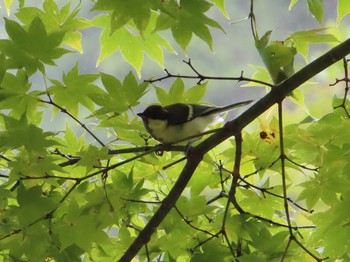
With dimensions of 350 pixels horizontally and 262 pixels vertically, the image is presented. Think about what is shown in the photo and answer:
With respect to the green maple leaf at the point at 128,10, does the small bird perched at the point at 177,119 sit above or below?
above

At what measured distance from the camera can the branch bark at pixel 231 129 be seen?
766 millimetres

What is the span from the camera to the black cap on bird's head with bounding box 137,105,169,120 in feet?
3.51

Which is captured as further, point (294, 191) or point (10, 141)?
point (294, 191)

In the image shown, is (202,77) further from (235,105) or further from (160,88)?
(235,105)

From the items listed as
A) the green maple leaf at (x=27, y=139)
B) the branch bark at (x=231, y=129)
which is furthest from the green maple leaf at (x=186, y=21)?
the green maple leaf at (x=27, y=139)

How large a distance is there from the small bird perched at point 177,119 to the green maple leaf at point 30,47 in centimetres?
25

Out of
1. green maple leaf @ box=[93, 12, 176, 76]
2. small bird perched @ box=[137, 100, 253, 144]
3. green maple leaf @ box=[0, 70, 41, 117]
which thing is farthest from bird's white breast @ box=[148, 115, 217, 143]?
green maple leaf @ box=[0, 70, 41, 117]

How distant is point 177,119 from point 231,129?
0.30m

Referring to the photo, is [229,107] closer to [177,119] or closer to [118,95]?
[177,119]

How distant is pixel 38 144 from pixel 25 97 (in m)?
0.12

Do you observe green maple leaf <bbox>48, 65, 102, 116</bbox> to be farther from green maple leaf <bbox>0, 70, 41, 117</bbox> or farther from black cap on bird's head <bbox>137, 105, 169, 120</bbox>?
black cap on bird's head <bbox>137, 105, 169, 120</bbox>

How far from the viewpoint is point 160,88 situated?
95 centimetres

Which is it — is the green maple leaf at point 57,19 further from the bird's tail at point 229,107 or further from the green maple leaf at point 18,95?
the bird's tail at point 229,107

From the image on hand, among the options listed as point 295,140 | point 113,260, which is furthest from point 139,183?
point 295,140
